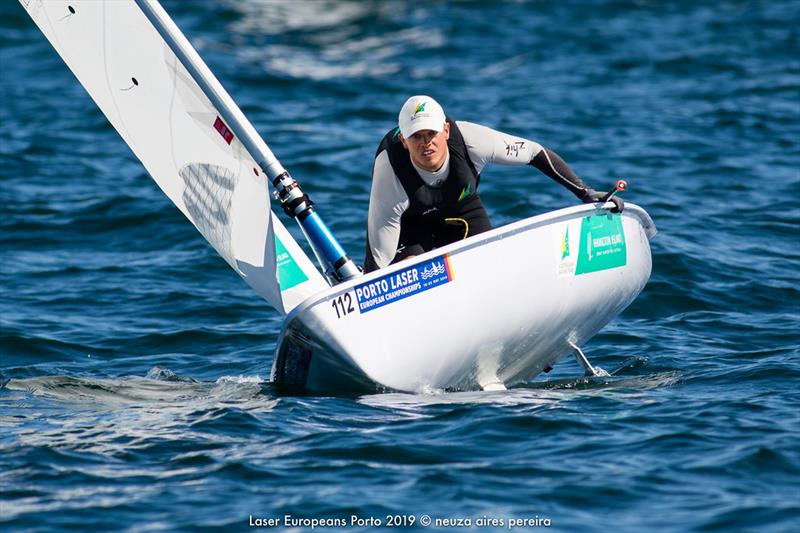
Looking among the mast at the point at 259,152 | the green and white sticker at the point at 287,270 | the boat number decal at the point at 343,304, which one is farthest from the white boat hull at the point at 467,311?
the green and white sticker at the point at 287,270

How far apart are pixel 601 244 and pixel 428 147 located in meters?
0.99

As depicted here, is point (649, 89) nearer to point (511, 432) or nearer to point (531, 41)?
point (531, 41)

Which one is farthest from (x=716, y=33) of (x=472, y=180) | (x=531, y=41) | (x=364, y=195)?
(x=472, y=180)

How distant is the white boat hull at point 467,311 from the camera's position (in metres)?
5.41

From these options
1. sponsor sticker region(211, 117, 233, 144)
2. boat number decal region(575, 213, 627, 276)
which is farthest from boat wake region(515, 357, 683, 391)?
sponsor sticker region(211, 117, 233, 144)

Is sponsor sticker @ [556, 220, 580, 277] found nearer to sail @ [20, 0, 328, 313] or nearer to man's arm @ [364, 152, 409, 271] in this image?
man's arm @ [364, 152, 409, 271]

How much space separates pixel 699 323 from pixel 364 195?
14.9 feet

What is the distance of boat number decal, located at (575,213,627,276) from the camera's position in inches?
233

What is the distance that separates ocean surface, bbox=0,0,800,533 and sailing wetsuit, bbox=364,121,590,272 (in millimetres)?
883

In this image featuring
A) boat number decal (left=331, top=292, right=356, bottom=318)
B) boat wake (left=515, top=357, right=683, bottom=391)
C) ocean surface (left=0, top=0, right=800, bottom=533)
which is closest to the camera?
ocean surface (left=0, top=0, right=800, bottom=533)

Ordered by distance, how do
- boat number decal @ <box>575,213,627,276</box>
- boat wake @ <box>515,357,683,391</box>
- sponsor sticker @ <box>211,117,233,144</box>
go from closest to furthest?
boat number decal @ <box>575,213,627,276</box> → boat wake @ <box>515,357,683,391</box> → sponsor sticker @ <box>211,117,233,144</box>

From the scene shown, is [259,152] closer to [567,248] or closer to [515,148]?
[515,148]

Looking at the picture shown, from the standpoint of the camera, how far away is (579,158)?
12.3m

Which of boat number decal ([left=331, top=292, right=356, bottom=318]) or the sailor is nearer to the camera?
boat number decal ([left=331, top=292, right=356, bottom=318])
